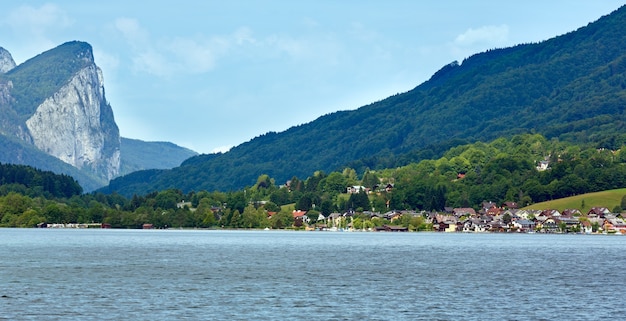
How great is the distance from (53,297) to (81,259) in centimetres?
3736

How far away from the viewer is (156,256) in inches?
4097

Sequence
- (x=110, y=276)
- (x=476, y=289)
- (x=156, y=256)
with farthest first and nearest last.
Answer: (x=156, y=256) < (x=110, y=276) < (x=476, y=289)

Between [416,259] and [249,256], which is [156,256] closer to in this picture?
[249,256]

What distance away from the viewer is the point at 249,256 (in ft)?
351

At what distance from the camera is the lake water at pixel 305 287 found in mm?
54469

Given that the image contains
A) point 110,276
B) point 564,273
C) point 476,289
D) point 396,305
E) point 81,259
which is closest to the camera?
point 396,305

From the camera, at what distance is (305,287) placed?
225 feet

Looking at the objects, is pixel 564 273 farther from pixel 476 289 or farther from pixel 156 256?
pixel 156 256

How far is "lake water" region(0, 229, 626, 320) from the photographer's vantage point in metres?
54.5

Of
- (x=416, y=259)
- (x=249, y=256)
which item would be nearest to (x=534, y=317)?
(x=416, y=259)

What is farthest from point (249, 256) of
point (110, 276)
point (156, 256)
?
point (110, 276)

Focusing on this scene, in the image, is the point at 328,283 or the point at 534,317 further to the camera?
the point at 328,283

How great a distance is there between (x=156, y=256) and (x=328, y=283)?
36203mm

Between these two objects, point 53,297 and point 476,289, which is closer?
point 53,297
